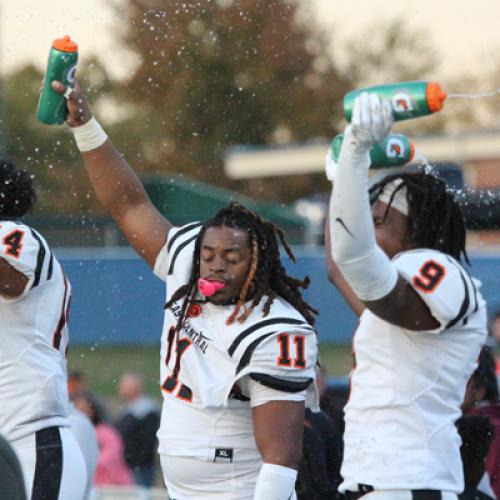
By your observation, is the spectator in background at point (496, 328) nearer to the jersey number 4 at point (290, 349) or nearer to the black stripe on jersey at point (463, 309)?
the jersey number 4 at point (290, 349)

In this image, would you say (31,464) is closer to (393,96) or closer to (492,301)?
(393,96)

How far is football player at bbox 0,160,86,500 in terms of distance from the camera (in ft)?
14.1

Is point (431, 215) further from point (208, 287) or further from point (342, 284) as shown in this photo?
point (208, 287)

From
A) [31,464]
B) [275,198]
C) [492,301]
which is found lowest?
[31,464]

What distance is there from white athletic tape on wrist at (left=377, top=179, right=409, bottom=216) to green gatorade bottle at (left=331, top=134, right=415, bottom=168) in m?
0.07

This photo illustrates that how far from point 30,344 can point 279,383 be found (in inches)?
36.3

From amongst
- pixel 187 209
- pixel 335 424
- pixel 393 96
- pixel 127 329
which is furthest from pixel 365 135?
pixel 127 329

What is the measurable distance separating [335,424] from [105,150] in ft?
4.90

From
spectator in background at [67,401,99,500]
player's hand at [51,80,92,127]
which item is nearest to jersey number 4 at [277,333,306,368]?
player's hand at [51,80,92,127]

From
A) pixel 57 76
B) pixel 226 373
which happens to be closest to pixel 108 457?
pixel 57 76

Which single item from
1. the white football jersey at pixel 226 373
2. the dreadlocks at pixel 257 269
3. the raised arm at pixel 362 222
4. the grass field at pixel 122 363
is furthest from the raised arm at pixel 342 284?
the grass field at pixel 122 363

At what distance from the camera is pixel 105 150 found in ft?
14.9

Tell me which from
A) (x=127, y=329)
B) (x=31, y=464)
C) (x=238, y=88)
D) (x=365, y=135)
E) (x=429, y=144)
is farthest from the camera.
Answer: (x=238, y=88)

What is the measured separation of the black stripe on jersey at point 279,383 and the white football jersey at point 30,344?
798 mm
